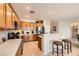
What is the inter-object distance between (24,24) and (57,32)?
326 centimetres

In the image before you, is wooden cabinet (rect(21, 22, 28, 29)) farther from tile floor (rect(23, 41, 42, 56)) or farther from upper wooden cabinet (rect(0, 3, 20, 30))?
upper wooden cabinet (rect(0, 3, 20, 30))

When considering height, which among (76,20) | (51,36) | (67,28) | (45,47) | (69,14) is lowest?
(45,47)

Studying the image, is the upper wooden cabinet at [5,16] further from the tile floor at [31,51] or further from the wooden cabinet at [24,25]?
the wooden cabinet at [24,25]

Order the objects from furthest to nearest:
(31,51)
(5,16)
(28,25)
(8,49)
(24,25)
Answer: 1. (28,25)
2. (24,25)
3. (31,51)
4. (5,16)
5. (8,49)

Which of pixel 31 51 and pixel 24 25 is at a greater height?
pixel 24 25

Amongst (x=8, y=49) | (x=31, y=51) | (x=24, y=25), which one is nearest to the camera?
(x=8, y=49)

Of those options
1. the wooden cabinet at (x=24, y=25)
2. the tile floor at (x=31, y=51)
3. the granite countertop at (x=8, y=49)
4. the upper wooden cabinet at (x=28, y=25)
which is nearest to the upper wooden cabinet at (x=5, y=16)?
the granite countertop at (x=8, y=49)

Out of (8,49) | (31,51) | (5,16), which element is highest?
(5,16)

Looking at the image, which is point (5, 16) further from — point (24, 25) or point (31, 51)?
point (24, 25)

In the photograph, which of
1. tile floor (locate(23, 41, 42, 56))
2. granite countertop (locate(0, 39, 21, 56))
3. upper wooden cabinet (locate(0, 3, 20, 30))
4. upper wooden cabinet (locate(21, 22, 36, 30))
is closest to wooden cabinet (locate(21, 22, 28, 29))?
upper wooden cabinet (locate(21, 22, 36, 30))

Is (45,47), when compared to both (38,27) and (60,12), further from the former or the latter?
(38,27)

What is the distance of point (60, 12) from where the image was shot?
4.25 metres

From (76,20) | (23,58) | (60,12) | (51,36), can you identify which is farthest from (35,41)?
(23,58)

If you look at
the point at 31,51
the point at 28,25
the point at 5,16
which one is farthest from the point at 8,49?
the point at 28,25
